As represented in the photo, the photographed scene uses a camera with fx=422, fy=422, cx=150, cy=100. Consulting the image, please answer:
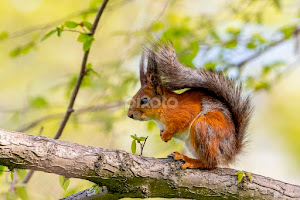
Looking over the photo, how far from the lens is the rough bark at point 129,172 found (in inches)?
63.1

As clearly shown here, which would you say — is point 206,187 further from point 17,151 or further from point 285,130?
point 285,130

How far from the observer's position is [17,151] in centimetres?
157

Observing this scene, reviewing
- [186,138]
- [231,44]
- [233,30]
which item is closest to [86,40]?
[186,138]

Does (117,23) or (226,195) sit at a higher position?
(117,23)

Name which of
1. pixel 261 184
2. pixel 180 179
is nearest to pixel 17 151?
pixel 180 179

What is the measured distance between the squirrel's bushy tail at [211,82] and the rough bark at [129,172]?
310 mm

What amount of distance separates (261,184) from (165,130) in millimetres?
565

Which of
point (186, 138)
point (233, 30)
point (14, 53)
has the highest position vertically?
point (233, 30)

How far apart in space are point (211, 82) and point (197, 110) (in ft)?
0.55

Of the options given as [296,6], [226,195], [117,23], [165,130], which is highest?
[117,23]

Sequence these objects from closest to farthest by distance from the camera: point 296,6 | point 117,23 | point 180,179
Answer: point 180,179
point 296,6
point 117,23

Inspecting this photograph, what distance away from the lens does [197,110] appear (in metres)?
2.26

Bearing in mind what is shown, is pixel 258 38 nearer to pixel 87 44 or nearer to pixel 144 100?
pixel 144 100

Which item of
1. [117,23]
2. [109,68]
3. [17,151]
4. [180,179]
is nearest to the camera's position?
[17,151]
